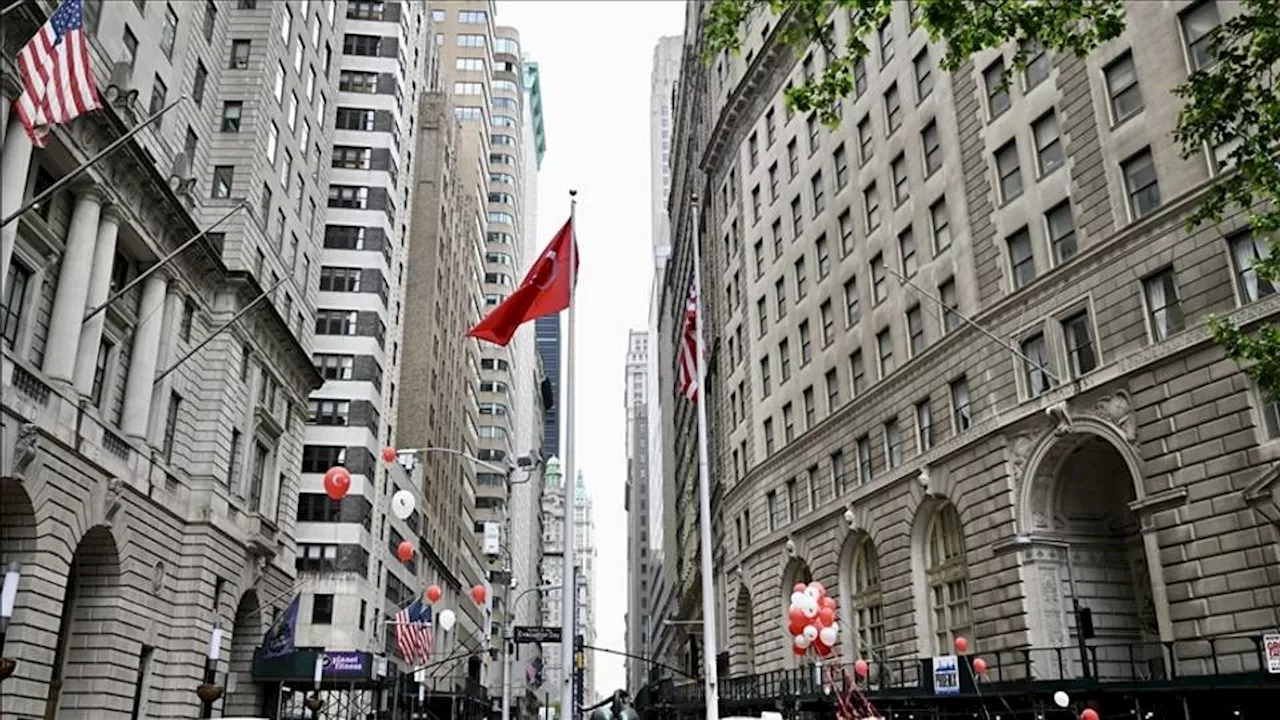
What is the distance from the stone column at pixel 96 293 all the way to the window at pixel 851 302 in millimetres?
31416

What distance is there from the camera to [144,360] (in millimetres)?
34844

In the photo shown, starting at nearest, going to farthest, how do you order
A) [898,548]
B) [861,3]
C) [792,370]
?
1. [861,3]
2. [898,548]
3. [792,370]

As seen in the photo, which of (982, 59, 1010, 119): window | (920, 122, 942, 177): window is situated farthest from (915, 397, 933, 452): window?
(982, 59, 1010, 119): window

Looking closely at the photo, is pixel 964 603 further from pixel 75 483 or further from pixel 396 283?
pixel 396 283

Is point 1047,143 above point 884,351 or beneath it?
above

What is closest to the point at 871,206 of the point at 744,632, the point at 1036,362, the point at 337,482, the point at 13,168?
the point at 1036,362

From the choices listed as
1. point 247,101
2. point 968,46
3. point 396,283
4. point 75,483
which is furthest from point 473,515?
point 968,46

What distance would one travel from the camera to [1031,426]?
3441 cm

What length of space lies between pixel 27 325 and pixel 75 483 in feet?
15.4

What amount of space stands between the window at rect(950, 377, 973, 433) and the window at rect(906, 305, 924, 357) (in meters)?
3.46

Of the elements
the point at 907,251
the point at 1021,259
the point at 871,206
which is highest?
the point at 871,206

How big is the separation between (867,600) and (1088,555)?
550 inches

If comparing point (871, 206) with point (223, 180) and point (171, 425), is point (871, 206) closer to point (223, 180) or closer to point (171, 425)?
point (223, 180)

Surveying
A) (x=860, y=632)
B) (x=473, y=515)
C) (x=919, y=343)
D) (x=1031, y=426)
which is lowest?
(x=860, y=632)
